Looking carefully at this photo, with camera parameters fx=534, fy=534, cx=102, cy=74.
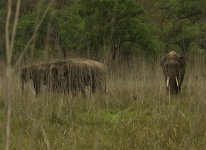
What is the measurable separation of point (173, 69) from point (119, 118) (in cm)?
476

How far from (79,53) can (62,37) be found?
4.45ft

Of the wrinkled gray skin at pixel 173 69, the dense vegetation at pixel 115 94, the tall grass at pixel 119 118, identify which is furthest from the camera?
the wrinkled gray skin at pixel 173 69

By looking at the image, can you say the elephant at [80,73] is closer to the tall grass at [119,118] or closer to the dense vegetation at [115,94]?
the dense vegetation at [115,94]

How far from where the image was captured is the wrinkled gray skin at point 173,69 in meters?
11.1

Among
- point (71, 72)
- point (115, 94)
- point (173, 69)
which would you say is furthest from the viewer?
point (71, 72)

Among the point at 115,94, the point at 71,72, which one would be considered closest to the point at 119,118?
the point at 115,94

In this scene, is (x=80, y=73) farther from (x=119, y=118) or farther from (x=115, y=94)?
(x=119, y=118)

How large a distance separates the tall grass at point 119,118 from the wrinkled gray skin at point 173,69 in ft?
1.27

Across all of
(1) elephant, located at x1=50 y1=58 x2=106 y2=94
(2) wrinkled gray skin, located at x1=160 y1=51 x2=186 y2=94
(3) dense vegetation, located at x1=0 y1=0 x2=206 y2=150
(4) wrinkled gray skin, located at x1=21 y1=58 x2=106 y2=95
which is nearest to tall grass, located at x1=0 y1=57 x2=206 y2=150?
(3) dense vegetation, located at x1=0 y1=0 x2=206 y2=150

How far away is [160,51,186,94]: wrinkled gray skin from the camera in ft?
36.5

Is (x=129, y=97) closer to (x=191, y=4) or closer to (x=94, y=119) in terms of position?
(x=94, y=119)

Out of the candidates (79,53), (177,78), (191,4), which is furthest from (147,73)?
(191,4)

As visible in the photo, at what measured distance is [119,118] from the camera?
6.90 meters

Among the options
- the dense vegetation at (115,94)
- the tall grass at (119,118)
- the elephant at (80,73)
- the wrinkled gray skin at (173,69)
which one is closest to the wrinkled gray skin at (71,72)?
the elephant at (80,73)
